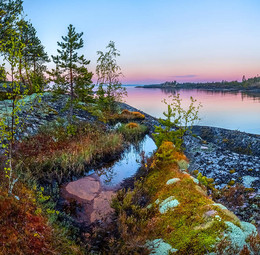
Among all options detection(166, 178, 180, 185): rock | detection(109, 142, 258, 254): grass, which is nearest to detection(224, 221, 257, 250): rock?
detection(109, 142, 258, 254): grass

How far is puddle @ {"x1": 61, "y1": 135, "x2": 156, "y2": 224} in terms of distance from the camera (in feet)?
18.3

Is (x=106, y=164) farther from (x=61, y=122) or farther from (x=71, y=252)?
(x=71, y=252)

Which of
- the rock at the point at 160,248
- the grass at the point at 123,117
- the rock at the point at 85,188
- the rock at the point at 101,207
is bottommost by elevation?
the rock at the point at 101,207

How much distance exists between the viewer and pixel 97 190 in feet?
22.9

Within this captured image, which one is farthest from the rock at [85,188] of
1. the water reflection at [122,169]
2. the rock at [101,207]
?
the water reflection at [122,169]

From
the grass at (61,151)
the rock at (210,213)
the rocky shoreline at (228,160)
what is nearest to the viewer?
the rock at (210,213)

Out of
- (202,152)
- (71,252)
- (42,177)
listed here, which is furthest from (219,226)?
(202,152)

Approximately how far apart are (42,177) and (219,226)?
6.21 meters

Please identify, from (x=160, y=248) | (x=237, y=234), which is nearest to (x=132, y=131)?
(x=160, y=248)

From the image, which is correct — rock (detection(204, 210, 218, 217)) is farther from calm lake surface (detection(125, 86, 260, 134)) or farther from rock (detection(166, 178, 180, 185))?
calm lake surface (detection(125, 86, 260, 134))

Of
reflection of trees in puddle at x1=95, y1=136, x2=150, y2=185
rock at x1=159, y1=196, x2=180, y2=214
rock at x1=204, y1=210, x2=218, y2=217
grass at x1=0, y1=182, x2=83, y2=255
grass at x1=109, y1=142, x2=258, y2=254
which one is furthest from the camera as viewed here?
reflection of trees in puddle at x1=95, y1=136, x2=150, y2=185

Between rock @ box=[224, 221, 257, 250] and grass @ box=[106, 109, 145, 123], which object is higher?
grass @ box=[106, 109, 145, 123]

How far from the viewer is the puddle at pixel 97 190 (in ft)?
18.3

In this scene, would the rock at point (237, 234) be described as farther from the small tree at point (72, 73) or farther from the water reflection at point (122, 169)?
the small tree at point (72, 73)
